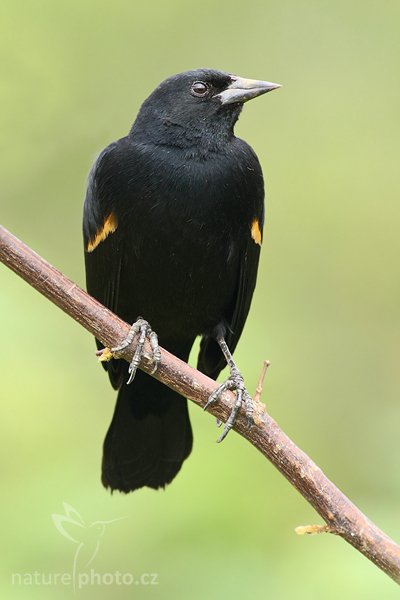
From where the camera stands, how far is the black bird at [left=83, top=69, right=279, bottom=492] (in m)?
3.38

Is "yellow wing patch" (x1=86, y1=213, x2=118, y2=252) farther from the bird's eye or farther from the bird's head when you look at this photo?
the bird's eye

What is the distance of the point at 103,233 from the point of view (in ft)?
11.5

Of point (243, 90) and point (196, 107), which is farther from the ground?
point (243, 90)

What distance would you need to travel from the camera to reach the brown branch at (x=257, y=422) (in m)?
2.42

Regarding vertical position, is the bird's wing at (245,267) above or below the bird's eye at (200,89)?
below

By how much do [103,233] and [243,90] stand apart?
0.77 m

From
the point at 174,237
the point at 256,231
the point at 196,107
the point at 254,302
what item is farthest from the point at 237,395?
the point at 254,302

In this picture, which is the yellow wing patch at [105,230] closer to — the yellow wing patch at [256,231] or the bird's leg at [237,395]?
the yellow wing patch at [256,231]

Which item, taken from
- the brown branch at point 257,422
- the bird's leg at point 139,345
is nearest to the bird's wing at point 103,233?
the bird's leg at point 139,345

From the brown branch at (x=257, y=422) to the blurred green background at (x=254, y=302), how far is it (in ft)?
0.92

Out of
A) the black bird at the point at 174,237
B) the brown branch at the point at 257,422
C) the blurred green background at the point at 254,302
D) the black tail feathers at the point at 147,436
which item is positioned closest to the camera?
the brown branch at the point at 257,422

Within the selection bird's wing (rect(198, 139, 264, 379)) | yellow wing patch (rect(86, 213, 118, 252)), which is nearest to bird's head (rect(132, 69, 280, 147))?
bird's wing (rect(198, 139, 264, 379))

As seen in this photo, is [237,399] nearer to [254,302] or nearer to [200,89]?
[200,89]

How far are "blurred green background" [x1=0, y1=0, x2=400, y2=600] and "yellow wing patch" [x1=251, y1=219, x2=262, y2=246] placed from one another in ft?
1.86
